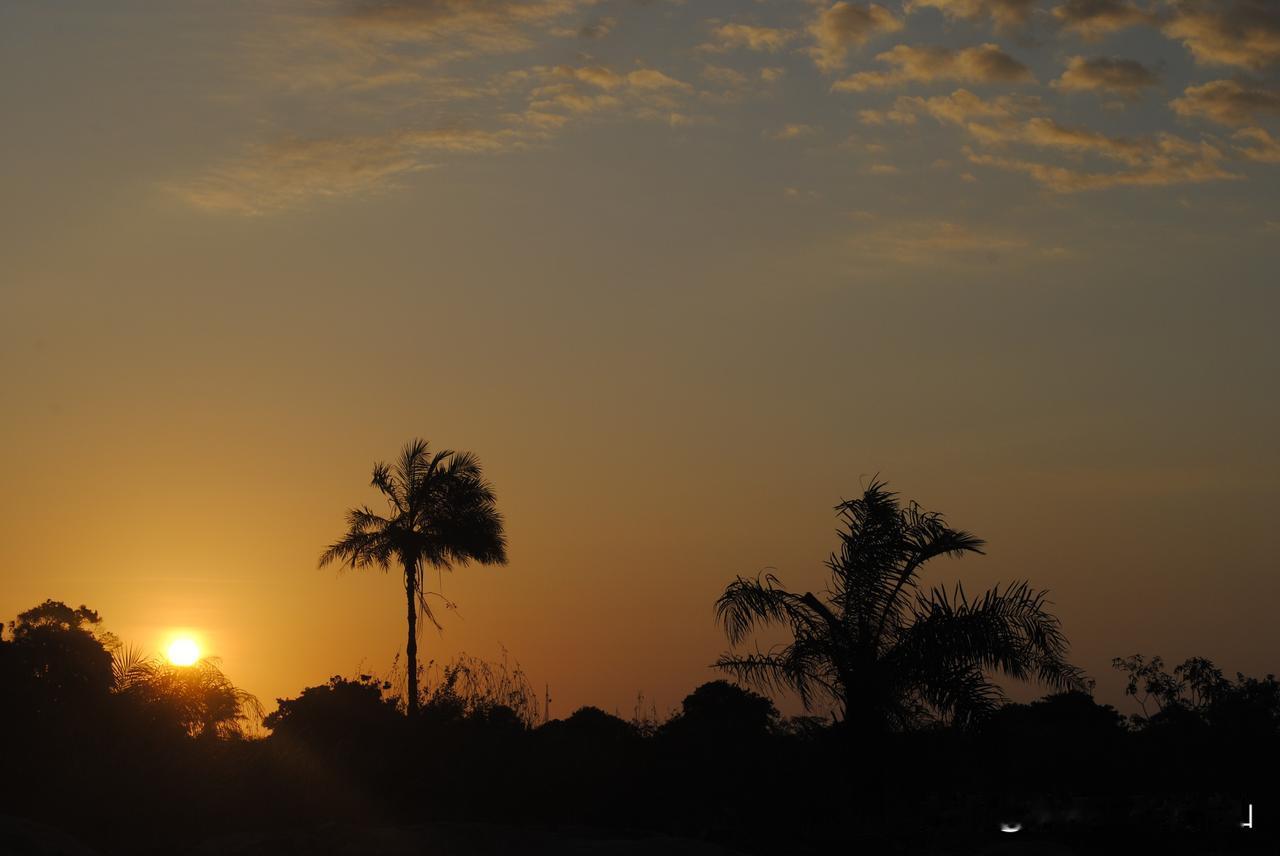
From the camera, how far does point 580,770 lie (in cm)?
2544

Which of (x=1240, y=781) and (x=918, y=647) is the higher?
(x=918, y=647)

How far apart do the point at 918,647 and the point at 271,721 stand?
17.6 meters

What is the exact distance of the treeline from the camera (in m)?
22.1

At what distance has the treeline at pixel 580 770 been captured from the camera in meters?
22.1

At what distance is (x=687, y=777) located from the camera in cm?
2669

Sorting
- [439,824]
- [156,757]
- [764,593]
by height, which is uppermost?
[764,593]

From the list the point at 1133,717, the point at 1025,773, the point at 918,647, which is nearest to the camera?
the point at 918,647

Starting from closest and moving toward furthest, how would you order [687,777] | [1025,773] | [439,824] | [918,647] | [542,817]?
1. [439,824]
2. [918,647]
3. [542,817]
4. [687,777]
5. [1025,773]

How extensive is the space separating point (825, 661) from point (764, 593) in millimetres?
1506

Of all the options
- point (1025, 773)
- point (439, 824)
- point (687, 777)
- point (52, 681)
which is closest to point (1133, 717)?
point (1025, 773)

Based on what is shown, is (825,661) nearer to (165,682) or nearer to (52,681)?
(165,682)

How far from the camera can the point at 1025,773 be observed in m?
28.6

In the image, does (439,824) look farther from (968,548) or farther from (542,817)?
(968,548)

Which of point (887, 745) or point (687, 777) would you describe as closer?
point (887, 745)
